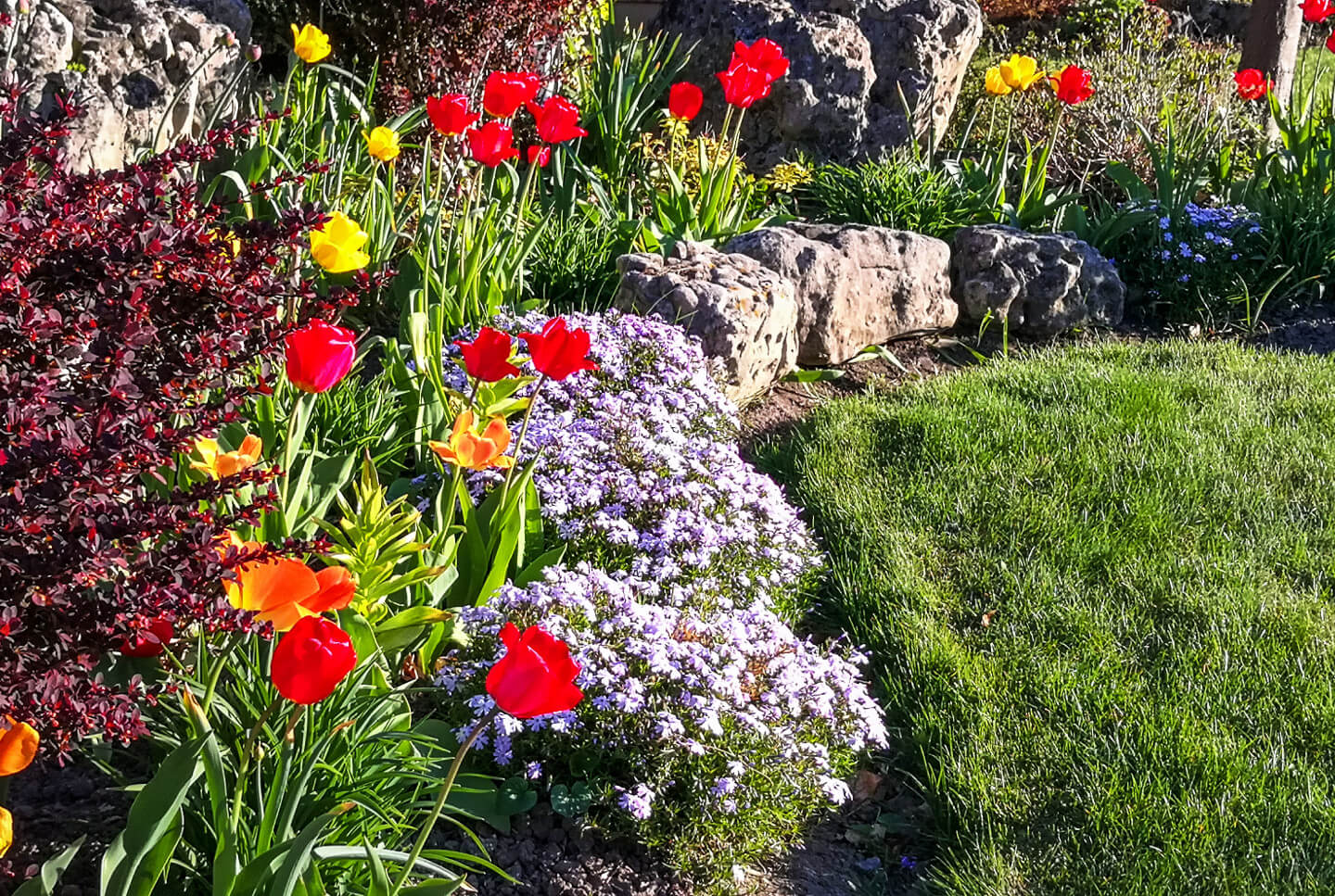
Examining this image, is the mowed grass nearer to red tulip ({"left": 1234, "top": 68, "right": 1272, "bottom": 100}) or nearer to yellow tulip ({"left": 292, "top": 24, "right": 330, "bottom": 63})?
red tulip ({"left": 1234, "top": 68, "right": 1272, "bottom": 100})

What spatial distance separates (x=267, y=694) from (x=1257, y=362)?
4.58 metres

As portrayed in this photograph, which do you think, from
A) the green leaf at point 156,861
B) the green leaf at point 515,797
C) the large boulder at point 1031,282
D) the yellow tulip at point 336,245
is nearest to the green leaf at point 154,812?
the green leaf at point 156,861

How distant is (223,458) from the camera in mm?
2305

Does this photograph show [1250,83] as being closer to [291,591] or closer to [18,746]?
[291,591]

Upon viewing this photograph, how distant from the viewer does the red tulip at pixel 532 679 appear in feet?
5.07

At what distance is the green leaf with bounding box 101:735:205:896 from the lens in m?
1.76

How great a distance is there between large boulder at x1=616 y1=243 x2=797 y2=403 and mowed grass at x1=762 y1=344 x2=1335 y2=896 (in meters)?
0.37

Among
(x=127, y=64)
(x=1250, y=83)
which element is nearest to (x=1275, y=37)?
(x=1250, y=83)

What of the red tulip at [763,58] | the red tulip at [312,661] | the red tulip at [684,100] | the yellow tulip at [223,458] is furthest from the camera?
the red tulip at [763,58]

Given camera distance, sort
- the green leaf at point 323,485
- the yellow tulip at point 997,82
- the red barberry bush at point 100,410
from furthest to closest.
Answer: the yellow tulip at point 997,82, the green leaf at point 323,485, the red barberry bush at point 100,410

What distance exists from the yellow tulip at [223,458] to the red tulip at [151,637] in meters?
0.37

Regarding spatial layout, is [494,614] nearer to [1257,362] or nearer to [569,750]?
[569,750]

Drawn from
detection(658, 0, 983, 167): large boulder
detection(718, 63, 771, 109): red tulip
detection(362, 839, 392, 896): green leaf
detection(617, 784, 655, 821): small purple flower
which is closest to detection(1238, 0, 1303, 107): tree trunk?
detection(658, 0, 983, 167): large boulder

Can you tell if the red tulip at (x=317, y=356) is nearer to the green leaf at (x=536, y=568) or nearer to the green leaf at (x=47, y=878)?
the green leaf at (x=47, y=878)
